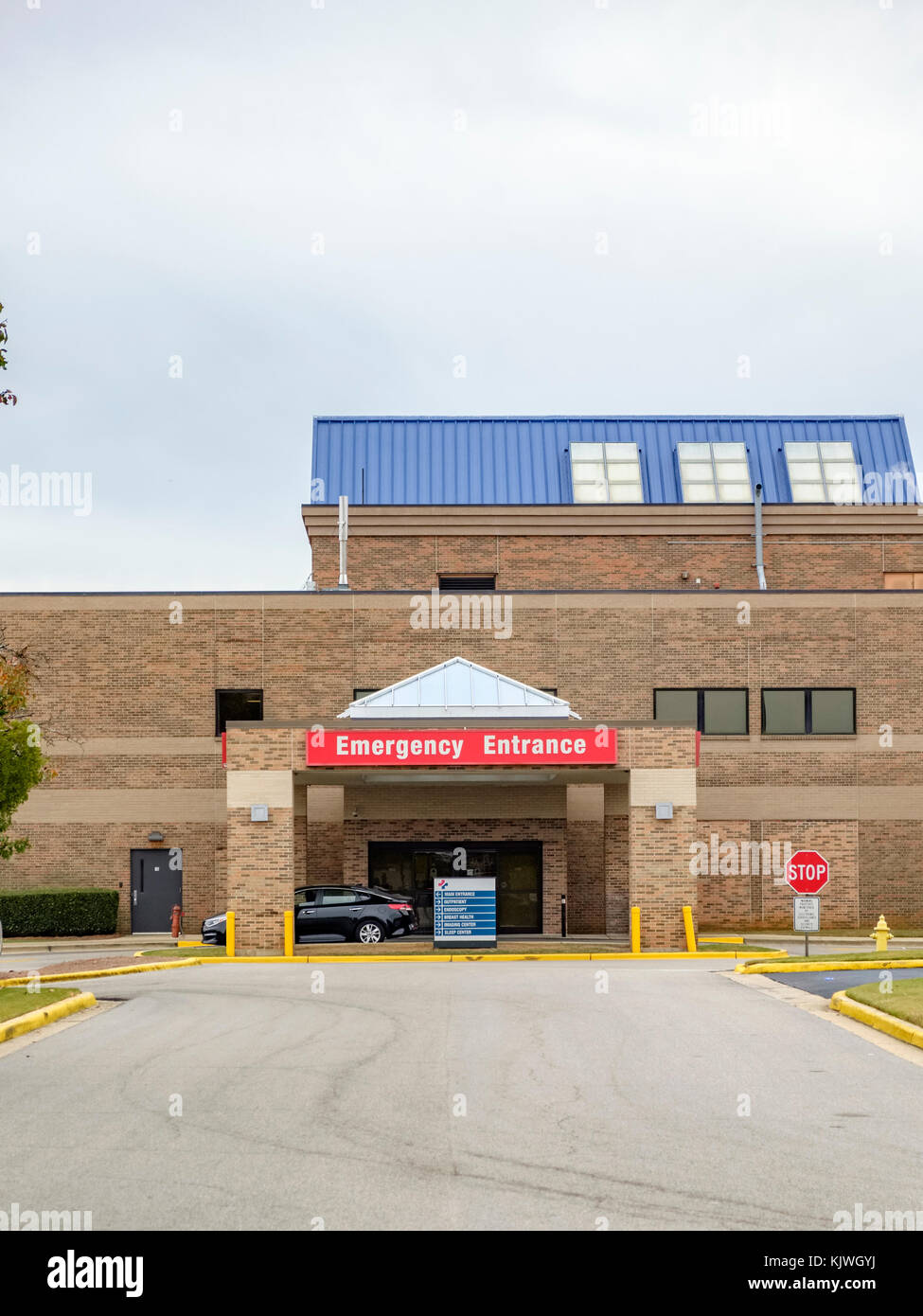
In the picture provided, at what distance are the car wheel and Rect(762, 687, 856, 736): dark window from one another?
1212cm

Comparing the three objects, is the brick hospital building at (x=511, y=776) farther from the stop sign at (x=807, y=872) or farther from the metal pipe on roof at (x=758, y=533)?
the stop sign at (x=807, y=872)

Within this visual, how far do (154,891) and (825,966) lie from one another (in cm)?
1871

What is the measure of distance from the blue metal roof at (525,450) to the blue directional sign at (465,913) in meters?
17.6

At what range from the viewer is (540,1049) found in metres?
13.9

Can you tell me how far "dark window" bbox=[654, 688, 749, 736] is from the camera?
3628 cm

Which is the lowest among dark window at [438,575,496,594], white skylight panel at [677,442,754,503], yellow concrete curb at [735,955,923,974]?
yellow concrete curb at [735,955,923,974]

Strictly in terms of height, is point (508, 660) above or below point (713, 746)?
above

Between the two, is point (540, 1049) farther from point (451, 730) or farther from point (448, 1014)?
point (451, 730)

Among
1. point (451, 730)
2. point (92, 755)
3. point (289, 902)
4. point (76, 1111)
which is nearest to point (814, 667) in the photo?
point (451, 730)

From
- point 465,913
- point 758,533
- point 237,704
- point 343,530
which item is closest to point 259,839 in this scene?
point 465,913

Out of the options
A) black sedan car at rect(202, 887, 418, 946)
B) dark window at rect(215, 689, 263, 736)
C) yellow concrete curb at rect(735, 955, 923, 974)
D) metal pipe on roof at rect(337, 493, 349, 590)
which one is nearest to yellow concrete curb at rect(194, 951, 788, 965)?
black sedan car at rect(202, 887, 418, 946)

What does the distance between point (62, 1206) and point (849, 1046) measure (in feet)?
29.4

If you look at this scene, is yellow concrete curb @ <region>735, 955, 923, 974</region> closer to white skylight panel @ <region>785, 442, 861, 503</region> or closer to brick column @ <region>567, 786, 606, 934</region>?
brick column @ <region>567, 786, 606, 934</region>

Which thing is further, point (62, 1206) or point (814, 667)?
point (814, 667)
